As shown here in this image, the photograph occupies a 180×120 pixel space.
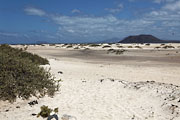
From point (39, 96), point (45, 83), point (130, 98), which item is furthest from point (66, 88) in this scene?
point (130, 98)

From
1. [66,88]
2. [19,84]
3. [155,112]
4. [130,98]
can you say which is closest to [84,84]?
[66,88]

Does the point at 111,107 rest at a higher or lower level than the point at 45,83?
lower

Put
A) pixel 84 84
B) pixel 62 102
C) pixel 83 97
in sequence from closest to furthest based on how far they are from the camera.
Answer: pixel 62 102 → pixel 83 97 → pixel 84 84

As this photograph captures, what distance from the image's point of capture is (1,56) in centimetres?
980

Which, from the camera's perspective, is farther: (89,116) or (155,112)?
(155,112)

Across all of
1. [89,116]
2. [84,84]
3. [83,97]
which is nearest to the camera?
[89,116]

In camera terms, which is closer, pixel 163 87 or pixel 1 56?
pixel 1 56

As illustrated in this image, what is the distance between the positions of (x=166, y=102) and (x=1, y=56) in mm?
7824

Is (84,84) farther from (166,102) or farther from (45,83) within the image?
(166,102)

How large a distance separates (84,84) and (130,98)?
10.9 ft

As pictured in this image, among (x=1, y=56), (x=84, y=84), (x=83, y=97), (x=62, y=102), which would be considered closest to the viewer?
(x=62, y=102)

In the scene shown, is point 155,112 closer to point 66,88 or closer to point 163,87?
point 163,87

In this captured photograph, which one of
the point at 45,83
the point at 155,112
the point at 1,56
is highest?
the point at 1,56

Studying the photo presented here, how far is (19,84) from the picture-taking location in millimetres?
8453
